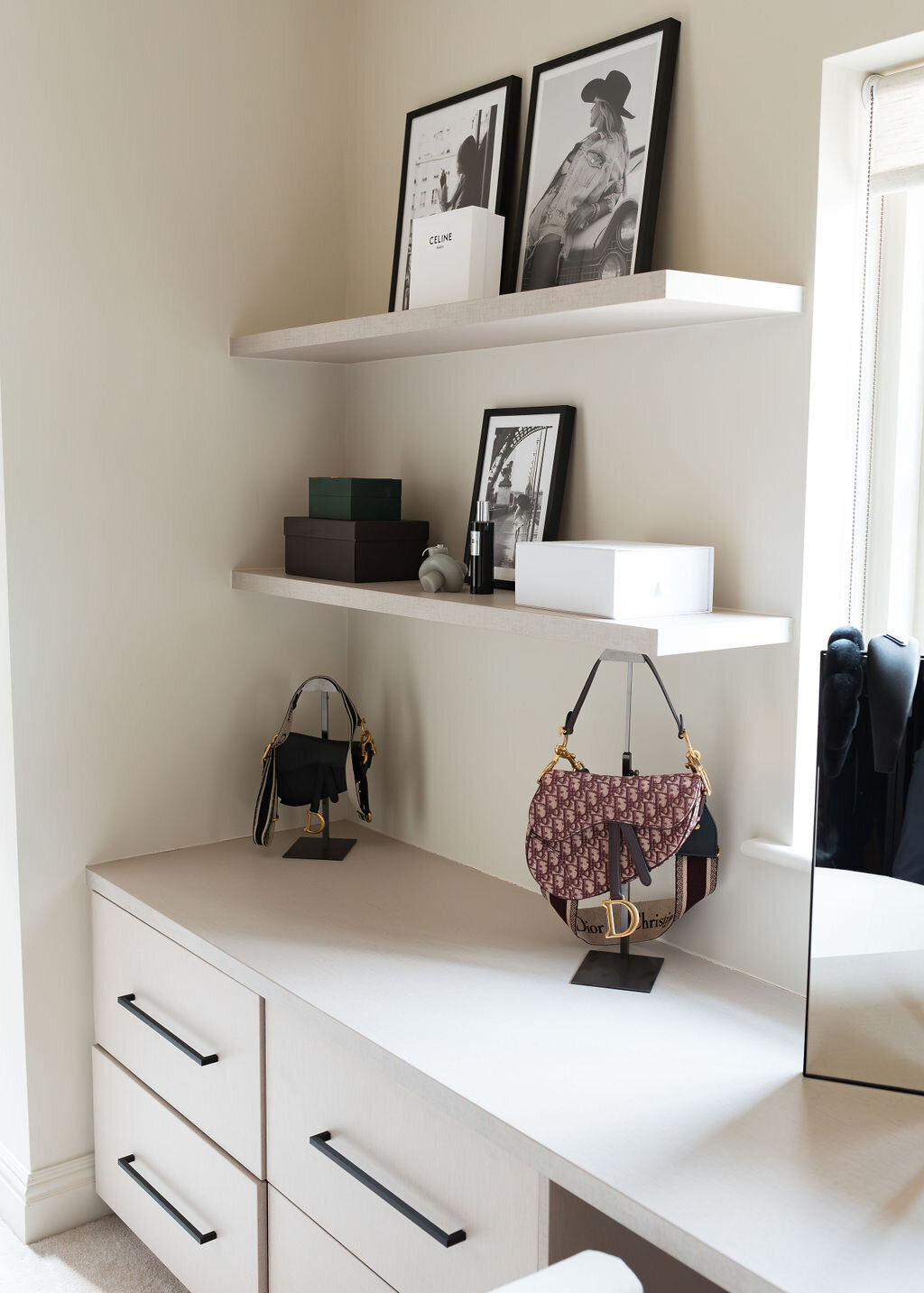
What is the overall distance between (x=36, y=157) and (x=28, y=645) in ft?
2.63

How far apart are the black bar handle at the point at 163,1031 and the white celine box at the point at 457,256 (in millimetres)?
1181

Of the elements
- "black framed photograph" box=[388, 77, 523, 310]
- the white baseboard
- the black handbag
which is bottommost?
the white baseboard

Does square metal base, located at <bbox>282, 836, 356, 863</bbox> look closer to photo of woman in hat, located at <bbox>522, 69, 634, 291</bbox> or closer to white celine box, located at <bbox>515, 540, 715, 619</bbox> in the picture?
white celine box, located at <bbox>515, 540, 715, 619</bbox>

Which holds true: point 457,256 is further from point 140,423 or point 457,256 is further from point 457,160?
point 140,423

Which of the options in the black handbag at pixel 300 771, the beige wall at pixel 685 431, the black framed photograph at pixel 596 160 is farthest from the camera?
the black handbag at pixel 300 771

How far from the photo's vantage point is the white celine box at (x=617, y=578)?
1.46m

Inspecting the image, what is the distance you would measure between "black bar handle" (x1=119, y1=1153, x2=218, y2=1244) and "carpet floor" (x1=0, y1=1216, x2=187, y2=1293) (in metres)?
0.18

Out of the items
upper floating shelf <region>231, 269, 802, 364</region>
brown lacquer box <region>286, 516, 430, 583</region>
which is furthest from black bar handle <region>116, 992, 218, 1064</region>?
upper floating shelf <region>231, 269, 802, 364</region>

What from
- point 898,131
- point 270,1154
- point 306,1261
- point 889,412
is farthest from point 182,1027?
point 898,131

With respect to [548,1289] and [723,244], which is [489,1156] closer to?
[548,1289]

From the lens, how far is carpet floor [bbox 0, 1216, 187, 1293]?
6.45ft

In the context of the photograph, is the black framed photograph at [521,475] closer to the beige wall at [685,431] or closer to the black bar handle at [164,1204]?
the beige wall at [685,431]

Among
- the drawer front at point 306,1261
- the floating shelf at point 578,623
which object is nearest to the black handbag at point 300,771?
the floating shelf at point 578,623

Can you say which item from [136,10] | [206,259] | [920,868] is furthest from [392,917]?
[136,10]
